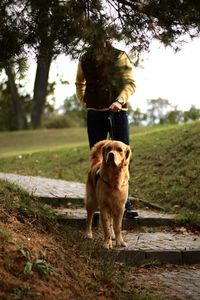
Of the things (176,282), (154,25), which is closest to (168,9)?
(154,25)

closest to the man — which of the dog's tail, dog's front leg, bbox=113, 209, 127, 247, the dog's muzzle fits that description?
the dog's tail

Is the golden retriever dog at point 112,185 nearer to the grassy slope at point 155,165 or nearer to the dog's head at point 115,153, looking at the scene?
the dog's head at point 115,153

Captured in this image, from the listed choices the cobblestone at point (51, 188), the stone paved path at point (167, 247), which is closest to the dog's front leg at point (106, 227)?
the stone paved path at point (167, 247)

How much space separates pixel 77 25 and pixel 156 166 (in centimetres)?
803

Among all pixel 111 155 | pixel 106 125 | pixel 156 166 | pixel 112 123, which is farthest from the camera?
pixel 156 166

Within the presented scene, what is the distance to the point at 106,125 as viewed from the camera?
25.1 ft

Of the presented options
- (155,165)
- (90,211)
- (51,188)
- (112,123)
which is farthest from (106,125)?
(155,165)

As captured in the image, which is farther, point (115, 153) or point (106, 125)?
point (106, 125)

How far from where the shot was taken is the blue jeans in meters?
7.52

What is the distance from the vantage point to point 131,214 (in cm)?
809

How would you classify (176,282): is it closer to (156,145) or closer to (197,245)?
(197,245)

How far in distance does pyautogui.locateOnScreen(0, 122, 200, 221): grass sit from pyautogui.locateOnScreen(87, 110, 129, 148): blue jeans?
238cm

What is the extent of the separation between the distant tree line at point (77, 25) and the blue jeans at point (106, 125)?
5.90 ft

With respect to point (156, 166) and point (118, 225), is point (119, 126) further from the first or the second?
point (156, 166)
